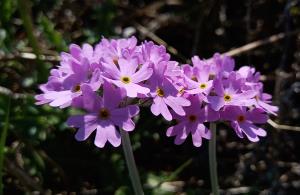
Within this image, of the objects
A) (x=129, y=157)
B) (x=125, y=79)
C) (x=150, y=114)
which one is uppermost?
(x=150, y=114)

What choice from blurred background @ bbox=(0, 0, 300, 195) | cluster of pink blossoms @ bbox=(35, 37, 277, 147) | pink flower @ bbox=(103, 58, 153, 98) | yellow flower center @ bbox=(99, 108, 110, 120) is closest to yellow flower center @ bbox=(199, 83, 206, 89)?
cluster of pink blossoms @ bbox=(35, 37, 277, 147)

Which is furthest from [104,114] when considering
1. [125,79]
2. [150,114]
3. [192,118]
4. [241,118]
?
[150,114]

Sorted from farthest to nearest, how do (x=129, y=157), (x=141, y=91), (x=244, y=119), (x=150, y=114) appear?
1. (x=150, y=114)
2. (x=244, y=119)
3. (x=129, y=157)
4. (x=141, y=91)

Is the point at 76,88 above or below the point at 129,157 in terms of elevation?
above

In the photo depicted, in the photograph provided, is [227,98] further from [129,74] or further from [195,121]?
[129,74]

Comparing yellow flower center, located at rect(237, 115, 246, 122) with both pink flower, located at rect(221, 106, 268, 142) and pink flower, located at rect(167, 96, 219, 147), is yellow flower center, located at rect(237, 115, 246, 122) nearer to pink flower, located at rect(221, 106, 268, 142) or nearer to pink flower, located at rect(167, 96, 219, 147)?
pink flower, located at rect(221, 106, 268, 142)

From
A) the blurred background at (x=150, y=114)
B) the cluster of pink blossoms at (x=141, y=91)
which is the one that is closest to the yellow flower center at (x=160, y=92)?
the cluster of pink blossoms at (x=141, y=91)

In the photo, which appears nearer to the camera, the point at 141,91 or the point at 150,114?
the point at 141,91

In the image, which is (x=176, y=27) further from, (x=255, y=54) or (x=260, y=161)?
(x=260, y=161)
